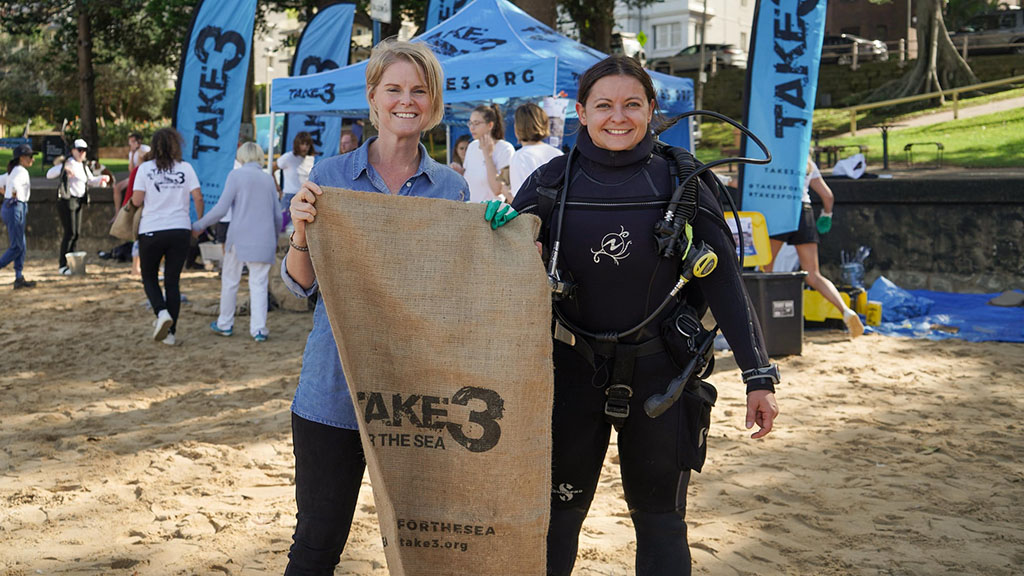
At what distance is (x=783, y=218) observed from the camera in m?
8.13

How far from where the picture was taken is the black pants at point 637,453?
→ 2.71 metres

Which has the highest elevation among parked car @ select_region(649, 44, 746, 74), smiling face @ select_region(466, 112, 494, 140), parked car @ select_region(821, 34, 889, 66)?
parked car @ select_region(649, 44, 746, 74)

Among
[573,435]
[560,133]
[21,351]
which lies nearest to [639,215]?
[573,435]

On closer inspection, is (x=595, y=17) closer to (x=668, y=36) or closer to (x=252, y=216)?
(x=252, y=216)

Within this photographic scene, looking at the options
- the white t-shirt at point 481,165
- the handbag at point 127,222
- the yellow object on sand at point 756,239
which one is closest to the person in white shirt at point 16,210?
the handbag at point 127,222

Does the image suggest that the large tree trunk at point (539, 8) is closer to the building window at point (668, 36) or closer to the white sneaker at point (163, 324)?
the white sneaker at point (163, 324)

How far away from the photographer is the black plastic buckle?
2691mm

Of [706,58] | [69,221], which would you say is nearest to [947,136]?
[69,221]

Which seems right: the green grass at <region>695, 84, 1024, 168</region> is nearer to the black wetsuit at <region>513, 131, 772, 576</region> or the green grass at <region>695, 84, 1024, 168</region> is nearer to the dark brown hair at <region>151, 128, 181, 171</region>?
the dark brown hair at <region>151, 128, 181, 171</region>

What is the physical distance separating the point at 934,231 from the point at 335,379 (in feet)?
32.8

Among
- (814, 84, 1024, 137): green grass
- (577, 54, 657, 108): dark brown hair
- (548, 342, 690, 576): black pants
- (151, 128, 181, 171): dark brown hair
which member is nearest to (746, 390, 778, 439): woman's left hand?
(548, 342, 690, 576): black pants

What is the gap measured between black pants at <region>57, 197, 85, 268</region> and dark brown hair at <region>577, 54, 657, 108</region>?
12.1m

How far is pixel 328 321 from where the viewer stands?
2521 millimetres

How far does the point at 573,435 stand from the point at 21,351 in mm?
7047
